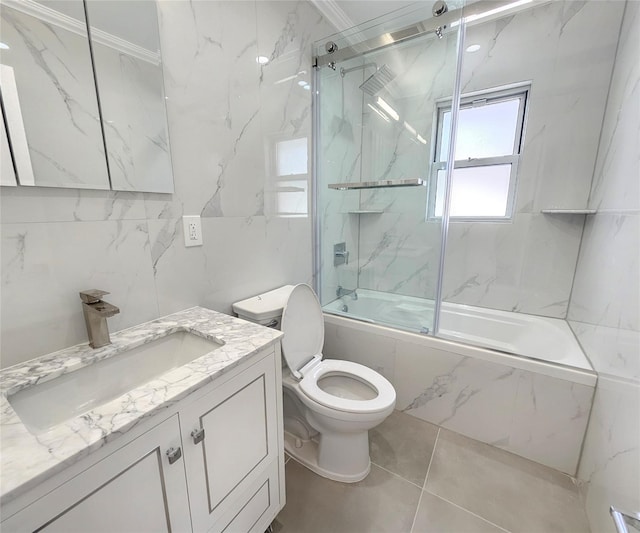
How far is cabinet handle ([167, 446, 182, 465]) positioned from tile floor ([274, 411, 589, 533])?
2.55 ft

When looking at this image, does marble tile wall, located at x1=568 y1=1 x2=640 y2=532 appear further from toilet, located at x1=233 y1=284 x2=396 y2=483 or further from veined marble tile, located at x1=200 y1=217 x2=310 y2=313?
veined marble tile, located at x1=200 y1=217 x2=310 y2=313

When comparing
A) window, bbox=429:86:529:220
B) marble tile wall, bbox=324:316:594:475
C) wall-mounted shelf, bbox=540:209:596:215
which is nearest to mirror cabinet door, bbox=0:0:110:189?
marble tile wall, bbox=324:316:594:475

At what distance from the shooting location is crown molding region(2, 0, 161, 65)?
2.48ft

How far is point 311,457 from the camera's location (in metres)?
1.46

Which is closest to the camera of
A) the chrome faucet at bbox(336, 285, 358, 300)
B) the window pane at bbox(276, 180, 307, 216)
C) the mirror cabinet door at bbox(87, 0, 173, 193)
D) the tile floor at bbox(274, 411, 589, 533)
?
the mirror cabinet door at bbox(87, 0, 173, 193)

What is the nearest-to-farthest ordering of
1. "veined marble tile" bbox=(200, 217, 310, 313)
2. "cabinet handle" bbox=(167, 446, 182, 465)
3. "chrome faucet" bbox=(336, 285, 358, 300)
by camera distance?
"cabinet handle" bbox=(167, 446, 182, 465)
"veined marble tile" bbox=(200, 217, 310, 313)
"chrome faucet" bbox=(336, 285, 358, 300)

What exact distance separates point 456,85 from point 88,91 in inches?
71.5

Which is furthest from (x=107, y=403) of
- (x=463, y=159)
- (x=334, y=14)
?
(x=463, y=159)

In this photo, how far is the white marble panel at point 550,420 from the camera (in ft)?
4.38

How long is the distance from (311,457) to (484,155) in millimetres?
2412

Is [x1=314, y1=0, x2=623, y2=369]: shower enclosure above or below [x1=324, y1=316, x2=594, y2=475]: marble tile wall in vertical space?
above

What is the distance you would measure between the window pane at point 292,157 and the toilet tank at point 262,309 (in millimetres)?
731

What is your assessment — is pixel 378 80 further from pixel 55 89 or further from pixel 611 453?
pixel 611 453

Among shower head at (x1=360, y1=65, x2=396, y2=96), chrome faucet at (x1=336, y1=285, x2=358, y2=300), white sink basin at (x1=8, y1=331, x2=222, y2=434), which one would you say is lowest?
chrome faucet at (x1=336, y1=285, x2=358, y2=300)
